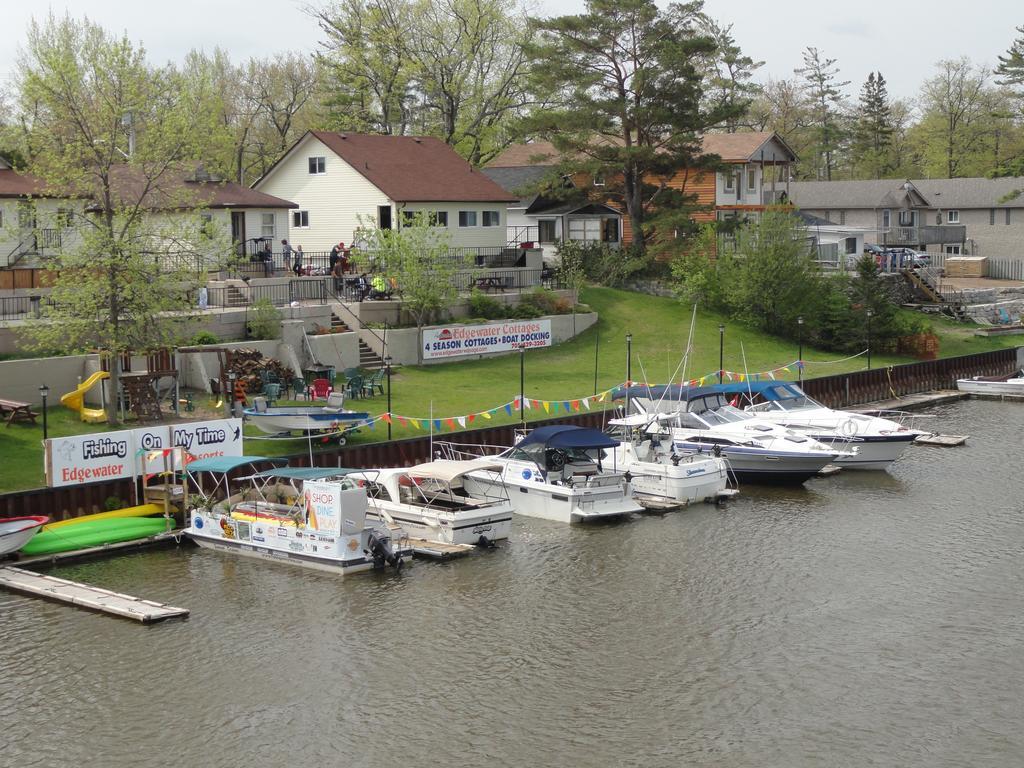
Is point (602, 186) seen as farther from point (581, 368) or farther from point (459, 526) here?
point (459, 526)

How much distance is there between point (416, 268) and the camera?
54.0 metres

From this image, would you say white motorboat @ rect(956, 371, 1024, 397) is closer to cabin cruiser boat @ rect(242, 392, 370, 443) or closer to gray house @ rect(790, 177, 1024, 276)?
cabin cruiser boat @ rect(242, 392, 370, 443)

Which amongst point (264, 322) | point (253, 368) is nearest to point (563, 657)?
point (253, 368)

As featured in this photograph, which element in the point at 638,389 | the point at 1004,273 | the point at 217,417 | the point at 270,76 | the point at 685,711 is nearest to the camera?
the point at 685,711

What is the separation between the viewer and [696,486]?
3872 centimetres

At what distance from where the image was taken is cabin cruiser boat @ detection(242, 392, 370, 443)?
39031 millimetres

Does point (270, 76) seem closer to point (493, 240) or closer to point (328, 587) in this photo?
point (493, 240)

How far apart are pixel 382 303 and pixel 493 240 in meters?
16.5

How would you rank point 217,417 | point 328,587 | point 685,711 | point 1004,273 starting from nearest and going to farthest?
1. point 685,711
2. point 328,587
3. point 217,417
4. point 1004,273

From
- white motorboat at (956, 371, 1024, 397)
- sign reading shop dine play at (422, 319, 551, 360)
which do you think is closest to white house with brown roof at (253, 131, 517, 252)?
sign reading shop dine play at (422, 319, 551, 360)

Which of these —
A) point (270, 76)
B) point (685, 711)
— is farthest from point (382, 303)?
point (270, 76)

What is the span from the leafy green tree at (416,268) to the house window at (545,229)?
70.6ft

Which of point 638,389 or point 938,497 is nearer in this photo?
point 938,497

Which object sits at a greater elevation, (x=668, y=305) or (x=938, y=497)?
(x=668, y=305)
